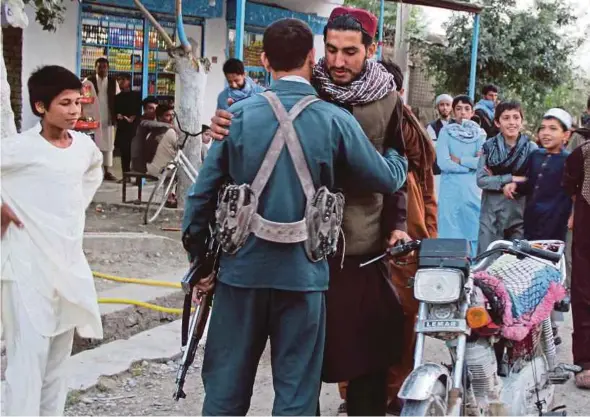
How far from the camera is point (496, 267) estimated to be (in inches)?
162

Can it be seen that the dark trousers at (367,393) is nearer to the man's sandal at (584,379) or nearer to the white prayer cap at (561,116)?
the man's sandal at (584,379)

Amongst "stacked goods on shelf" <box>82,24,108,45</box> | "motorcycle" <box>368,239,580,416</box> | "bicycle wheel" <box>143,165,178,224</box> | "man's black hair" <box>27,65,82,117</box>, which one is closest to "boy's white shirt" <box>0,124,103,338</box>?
"man's black hair" <box>27,65,82,117</box>

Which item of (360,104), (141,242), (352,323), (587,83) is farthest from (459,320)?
(587,83)

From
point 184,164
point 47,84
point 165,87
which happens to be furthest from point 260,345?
point 165,87

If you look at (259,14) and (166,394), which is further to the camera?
(259,14)

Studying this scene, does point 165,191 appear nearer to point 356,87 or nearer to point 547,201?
point 547,201

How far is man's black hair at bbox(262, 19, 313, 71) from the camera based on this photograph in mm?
3383

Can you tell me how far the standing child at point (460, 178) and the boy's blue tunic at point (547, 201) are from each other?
2.47 m

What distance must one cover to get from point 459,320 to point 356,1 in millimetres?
27924

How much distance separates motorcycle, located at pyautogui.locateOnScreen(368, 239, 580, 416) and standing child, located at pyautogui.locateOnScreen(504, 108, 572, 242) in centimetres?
184

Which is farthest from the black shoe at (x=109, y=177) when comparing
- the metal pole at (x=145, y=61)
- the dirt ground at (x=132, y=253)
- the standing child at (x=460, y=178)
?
the standing child at (x=460, y=178)

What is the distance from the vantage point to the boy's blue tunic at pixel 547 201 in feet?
20.4

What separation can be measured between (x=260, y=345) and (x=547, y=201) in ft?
11.1

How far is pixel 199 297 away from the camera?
12.0ft
